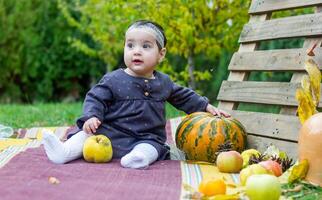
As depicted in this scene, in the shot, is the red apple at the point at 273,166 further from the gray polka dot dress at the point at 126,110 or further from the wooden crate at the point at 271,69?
the gray polka dot dress at the point at 126,110

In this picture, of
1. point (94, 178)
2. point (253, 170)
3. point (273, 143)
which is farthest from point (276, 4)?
point (94, 178)

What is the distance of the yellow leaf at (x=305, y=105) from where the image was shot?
3.04 m

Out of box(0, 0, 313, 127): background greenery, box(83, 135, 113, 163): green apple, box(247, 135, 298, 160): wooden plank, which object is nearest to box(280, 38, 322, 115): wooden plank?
box(247, 135, 298, 160): wooden plank

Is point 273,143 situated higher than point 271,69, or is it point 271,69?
point 271,69

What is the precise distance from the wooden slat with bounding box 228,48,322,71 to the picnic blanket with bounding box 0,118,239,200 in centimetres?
86

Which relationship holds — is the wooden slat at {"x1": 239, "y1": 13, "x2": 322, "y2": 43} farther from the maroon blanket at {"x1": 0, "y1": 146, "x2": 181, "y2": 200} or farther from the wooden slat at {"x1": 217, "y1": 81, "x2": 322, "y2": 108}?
the maroon blanket at {"x1": 0, "y1": 146, "x2": 181, "y2": 200}

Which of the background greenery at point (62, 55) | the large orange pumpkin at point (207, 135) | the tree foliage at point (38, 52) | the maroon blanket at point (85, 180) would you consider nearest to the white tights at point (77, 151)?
the maroon blanket at point (85, 180)

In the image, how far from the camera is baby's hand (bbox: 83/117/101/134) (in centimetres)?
346

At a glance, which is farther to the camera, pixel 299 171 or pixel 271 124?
pixel 271 124

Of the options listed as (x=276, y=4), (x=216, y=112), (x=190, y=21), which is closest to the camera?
(x=216, y=112)

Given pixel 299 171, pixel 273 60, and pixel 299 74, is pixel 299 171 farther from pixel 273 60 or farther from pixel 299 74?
pixel 273 60

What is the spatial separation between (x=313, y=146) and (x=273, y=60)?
1229mm

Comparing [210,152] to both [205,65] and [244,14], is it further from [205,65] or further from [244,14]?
[205,65]

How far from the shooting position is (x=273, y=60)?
3.93 m
